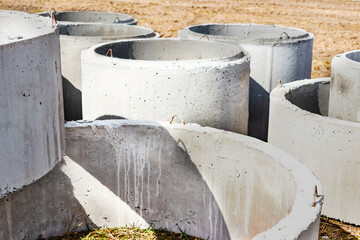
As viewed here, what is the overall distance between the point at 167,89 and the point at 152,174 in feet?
2.47

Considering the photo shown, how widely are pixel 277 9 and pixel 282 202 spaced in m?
17.0

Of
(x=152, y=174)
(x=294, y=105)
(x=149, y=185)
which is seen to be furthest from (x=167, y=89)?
(x=294, y=105)

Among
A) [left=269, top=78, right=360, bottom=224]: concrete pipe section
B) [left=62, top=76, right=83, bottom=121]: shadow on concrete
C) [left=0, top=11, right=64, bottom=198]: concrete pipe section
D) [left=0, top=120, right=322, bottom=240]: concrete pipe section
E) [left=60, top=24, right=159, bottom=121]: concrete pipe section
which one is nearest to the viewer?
[left=0, top=11, right=64, bottom=198]: concrete pipe section

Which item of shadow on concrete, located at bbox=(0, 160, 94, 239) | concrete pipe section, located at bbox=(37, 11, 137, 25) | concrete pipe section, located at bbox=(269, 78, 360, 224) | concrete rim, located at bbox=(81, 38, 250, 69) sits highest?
concrete pipe section, located at bbox=(37, 11, 137, 25)

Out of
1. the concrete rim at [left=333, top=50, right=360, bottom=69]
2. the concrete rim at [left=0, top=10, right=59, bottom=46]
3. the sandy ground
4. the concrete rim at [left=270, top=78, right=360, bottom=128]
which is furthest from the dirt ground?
the concrete rim at [left=0, top=10, right=59, bottom=46]

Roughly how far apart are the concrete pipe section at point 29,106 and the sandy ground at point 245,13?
1147 centimetres

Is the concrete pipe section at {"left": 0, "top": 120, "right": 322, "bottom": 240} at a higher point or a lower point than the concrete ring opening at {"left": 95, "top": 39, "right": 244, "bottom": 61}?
lower

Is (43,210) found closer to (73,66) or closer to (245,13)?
(73,66)

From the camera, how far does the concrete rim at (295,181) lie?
293 cm

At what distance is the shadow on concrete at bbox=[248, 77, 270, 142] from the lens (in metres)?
6.17

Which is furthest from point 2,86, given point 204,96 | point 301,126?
point 301,126

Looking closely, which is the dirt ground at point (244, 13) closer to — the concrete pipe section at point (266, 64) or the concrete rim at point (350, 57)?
the concrete pipe section at point (266, 64)

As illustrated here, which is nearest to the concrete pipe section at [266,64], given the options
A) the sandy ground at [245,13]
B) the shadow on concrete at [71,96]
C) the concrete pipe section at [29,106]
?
the shadow on concrete at [71,96]

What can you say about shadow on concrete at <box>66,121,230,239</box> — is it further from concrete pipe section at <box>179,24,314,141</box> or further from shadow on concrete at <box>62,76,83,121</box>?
concrete pipe section at <box>179,24,314,141</box>
